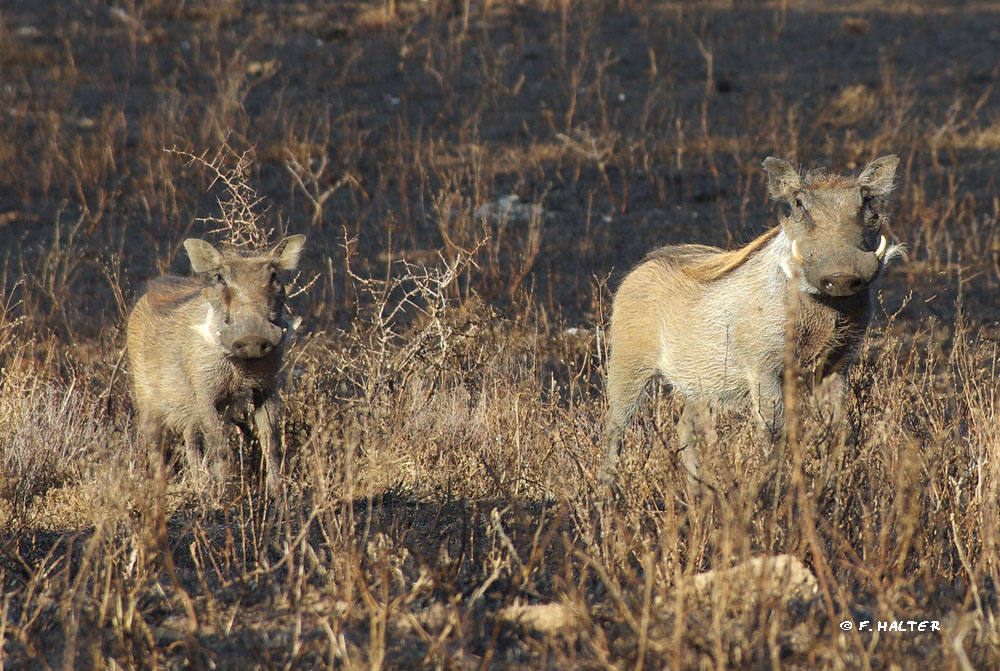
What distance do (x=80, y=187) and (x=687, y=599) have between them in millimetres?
7645

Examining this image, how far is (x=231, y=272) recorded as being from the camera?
14.4 feet

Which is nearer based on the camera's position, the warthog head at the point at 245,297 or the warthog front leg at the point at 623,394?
the warthog head at the point at 245,297

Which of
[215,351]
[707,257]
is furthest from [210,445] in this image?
[707,257]

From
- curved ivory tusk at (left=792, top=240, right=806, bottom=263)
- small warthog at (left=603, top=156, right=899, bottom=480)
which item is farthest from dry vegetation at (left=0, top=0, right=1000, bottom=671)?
curved ivory tusk at (left=792, top=240, right=806, bottom=263)

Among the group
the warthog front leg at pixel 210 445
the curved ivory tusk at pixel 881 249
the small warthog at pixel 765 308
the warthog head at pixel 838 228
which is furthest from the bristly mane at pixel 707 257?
the warthog front leg at pixel 210 445

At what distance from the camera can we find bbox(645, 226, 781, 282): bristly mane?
14.2 feet

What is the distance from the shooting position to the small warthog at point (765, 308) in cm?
384

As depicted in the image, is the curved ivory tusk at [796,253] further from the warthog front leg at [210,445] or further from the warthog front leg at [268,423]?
the warthog front leg at [210,445]

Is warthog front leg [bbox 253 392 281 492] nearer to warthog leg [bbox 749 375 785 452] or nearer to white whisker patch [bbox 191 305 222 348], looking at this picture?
white whisker patch [bbox 191 305 222 348]

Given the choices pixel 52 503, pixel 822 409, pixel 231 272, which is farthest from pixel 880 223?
pixel 52 503

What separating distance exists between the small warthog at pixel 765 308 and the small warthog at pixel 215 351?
1374 millimetres

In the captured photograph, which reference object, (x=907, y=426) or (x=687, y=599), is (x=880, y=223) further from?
(x=687, y=599)

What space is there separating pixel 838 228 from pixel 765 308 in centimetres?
44

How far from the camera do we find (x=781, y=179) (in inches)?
161
